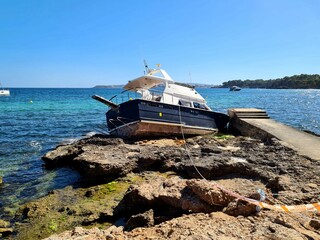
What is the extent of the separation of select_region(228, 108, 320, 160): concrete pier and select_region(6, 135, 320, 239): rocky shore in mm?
745

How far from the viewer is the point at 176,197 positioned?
540cm

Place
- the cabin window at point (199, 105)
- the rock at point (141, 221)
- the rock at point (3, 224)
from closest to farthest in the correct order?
the rock at point (141, 221) → the rock at point (3, 224) → the cabin window at point (199, 105)

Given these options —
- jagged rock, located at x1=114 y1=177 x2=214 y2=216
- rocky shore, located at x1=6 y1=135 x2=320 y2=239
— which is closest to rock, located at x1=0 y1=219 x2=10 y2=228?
rocky shore, located at x1=6 y1=135 x2=320 y2=239

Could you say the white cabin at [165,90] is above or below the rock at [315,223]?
above

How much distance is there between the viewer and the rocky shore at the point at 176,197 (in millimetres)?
4242

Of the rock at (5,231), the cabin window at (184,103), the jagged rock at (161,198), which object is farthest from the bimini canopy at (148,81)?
the rock at (5,231)

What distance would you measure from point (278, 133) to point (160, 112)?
597 centimetres

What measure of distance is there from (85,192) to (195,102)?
10576 millimetres

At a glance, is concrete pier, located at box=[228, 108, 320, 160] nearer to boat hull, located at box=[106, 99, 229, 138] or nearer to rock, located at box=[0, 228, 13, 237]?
boat hull, located at box=[106, 99, 229, 138]

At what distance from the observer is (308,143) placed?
11500mm

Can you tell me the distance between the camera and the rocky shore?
13.9 feet

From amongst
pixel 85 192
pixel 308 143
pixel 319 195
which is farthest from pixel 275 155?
pixel 85 192

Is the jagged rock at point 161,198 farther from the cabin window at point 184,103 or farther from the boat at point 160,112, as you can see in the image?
the cabin window at point 184,103

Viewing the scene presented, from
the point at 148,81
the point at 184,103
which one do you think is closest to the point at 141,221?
the point at 184,103
